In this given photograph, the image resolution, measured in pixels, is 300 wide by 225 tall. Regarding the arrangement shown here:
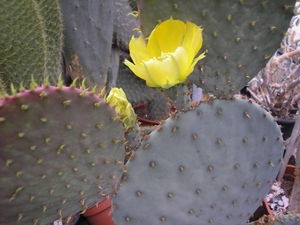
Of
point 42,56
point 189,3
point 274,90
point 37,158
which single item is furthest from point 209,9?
point 274,90

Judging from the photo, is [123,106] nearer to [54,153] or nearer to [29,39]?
[54,153]

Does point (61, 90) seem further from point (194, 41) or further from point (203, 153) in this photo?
point (203, 153)

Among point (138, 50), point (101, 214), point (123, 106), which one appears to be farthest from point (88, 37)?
point (101, 214)

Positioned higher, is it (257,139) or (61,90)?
(61,90)

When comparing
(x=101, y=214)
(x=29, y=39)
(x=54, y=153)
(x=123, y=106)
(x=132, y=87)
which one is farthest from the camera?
(x=132, y=87)

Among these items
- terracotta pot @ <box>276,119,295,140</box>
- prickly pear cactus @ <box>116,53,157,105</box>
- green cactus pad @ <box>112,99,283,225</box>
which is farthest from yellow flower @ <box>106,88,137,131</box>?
terracotta pot @ <box>276,119,295,140</box>

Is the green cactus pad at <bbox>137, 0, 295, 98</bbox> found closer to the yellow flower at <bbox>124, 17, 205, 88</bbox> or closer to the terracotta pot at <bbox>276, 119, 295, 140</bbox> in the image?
the yellow flower at <bbox>124, 17, 205, 88</bbox>
